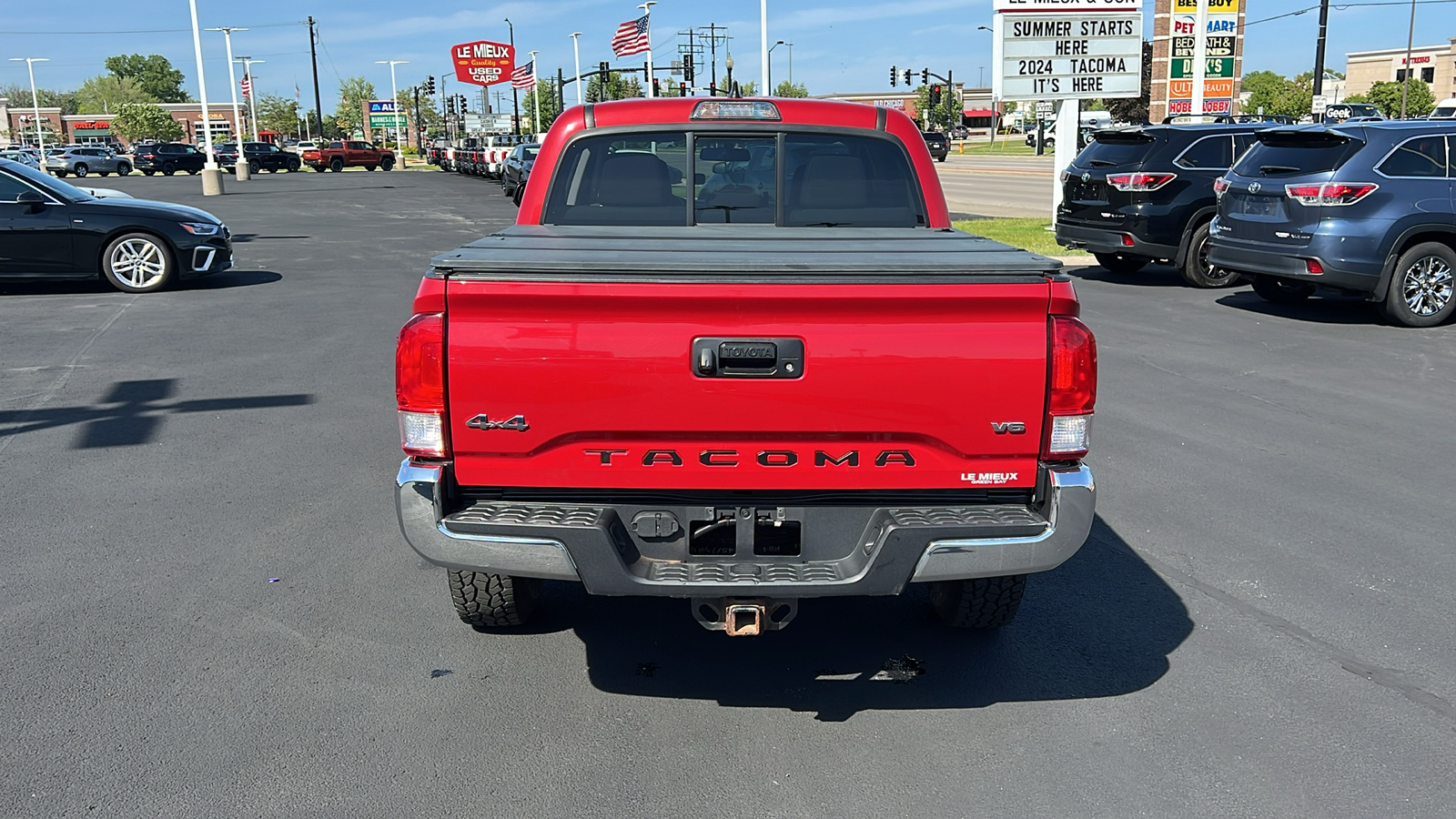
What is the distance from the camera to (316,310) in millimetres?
12562

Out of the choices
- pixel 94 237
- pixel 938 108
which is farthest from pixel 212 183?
pixel 938 108

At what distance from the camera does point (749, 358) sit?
3393 mm

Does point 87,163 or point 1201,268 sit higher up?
point 87,163

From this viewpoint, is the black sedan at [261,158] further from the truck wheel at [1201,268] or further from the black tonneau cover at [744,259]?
the black tonneau cover at [744,259]

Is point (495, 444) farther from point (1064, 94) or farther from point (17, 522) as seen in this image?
point (1064, 94)

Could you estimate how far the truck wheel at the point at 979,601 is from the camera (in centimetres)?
428

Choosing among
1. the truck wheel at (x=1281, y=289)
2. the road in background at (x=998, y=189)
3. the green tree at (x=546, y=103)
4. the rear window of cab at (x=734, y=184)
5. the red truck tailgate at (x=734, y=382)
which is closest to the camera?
the red truck tailgate at (x=734, y=382)

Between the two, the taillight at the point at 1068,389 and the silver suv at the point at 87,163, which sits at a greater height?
the silver suv at the point at 87,163

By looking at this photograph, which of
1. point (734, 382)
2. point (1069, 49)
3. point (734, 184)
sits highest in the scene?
point (1069, 49)

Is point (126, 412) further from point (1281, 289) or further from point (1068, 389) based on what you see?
point (1281, 289)

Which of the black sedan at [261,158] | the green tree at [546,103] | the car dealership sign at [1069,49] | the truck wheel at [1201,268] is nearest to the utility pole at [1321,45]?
the car dealership sign at [1069,49]

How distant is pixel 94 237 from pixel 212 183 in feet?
80.4

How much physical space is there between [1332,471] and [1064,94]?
1537 centimetres

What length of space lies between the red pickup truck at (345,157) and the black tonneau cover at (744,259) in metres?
64.4
